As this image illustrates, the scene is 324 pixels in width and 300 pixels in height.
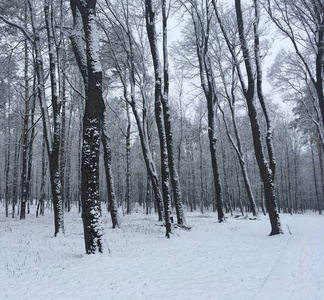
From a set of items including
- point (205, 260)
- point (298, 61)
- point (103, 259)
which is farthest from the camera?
point (298, 61)

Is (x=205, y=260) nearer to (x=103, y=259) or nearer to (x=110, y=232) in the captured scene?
(x=103, y=259)

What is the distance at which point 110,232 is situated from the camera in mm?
11562

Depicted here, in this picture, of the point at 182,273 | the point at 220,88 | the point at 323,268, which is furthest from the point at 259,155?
the point at 220,88

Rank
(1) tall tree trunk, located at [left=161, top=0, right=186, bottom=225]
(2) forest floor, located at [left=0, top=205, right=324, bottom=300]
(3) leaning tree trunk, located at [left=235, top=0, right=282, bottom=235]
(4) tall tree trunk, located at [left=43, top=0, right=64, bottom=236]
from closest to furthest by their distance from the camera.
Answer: (2) forest floor, located at [left=0, top=205, right=324, bottom=300], (3) leaning tree trunk, located at [left=235, top=0, right=282, bottom=235], (4) tall tree trunk, located at [left=43, top=0, right=64, bottom=236], (1) tall tree trunk, located at [left=161, top=0, right=186, bottom=225]

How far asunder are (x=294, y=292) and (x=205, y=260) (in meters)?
2.61

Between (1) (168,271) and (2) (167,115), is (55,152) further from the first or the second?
(1) (168,271)

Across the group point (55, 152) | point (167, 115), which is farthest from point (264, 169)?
point (55, 152)

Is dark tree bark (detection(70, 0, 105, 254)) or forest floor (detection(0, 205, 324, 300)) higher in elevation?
dark tree bark (detection(70, 0, 105, 254))

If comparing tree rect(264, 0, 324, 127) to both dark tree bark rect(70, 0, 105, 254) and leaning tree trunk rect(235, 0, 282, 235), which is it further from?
dark tree bark rect(70, 0, 105, 254)

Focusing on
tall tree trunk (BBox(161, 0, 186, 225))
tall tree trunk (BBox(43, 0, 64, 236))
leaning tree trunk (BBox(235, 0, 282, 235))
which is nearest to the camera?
leaning tree trunk (BBox(235, 0, 282, 235))

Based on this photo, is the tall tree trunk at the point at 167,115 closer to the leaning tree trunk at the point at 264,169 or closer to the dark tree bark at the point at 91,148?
the leaning tree trunk at the point at 264,169

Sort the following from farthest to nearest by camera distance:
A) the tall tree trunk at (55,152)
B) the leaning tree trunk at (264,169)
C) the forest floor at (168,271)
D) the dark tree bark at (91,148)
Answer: the tall tree trunk at (55,152) → the leaning tree trunk at (264,169) → the dark tree bark at (91,148) → the forest floor at (168,271)

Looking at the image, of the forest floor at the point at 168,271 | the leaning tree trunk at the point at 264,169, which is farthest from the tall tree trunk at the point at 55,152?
the leaning tree trunk at the point at 264,169

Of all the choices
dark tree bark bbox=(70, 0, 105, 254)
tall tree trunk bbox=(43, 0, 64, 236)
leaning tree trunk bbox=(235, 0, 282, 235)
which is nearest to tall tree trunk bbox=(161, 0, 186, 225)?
leaning tree trunk bbox=(235, 0, 282, 235)
